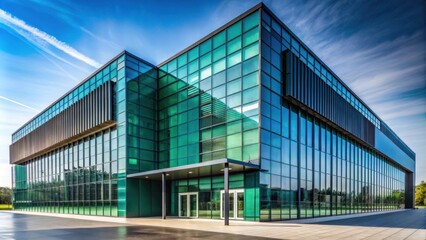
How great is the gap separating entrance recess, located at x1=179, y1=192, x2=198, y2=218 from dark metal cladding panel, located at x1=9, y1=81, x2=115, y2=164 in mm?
10232

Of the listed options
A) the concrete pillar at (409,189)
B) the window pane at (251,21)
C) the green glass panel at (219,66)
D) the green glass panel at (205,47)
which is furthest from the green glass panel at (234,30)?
the concrete pillar at (409,189)

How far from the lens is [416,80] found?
20.1 ft

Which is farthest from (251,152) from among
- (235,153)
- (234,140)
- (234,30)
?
(234,30)

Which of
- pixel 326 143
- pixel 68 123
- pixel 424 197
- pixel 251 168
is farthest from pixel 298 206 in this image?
pixel 424 197

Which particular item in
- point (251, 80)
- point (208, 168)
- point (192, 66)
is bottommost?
point (208, 168)

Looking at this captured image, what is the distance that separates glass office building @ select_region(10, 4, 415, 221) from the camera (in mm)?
22422

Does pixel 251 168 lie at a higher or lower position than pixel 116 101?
lower

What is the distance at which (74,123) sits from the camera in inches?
1387

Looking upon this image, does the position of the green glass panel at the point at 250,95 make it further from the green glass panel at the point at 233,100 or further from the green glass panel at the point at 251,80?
the green glass panel at the point at 233,100

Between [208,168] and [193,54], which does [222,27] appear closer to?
[193,54]

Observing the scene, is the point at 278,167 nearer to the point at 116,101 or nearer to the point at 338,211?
the point at 338,211

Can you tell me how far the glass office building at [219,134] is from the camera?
2242 cm

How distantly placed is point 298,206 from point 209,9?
17.9 meters

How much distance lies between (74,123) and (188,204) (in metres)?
17.9
